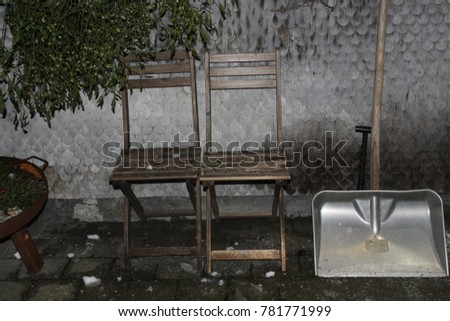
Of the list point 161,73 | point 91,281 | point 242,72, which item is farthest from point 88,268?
point 242,72

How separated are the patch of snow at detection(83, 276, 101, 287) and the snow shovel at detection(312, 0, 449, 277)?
1587 millimetres

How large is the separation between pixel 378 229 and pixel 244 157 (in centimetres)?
113

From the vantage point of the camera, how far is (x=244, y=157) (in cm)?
423

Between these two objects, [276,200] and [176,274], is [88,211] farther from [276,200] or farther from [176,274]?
[276,200]

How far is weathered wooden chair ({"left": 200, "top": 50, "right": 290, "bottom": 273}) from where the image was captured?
399 cm

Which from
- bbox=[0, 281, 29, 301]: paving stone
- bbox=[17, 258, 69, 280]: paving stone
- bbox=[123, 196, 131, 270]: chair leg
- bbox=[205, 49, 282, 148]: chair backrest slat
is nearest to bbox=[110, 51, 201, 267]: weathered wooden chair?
bbox=[123, 196, 131, 270]: chair leg

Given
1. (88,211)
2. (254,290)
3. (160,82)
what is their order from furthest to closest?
(88,211)
(160,82)
(254,290)

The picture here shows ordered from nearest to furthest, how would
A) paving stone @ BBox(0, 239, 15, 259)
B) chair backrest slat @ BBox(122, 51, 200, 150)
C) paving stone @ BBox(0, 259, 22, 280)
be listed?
A: paving stone @ BBox(0, 259, 22, 280)
chair backrest slat @ BBox(122, 51, 200, 150)
paving stone @ BBox(0, 239, 15, 259)

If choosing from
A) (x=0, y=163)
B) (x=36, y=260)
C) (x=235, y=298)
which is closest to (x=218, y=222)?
(x=235, y=298)

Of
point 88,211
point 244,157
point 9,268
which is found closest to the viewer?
point 244,157

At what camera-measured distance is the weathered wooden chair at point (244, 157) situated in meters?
3.99

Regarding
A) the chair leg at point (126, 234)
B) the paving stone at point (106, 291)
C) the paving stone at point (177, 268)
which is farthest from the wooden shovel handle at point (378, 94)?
the paving stone at point (106, 291)

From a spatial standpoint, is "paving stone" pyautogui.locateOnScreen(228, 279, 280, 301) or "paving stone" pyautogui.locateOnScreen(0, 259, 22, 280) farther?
"paving stone" pyautogui.locateOnScreen(0, 259, 22, 280)

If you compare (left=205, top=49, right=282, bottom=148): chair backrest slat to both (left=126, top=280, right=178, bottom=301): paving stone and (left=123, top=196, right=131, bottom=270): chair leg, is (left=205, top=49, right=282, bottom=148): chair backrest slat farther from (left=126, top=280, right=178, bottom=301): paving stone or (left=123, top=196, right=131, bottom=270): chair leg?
(left=126, top=280, right=178, bottom=301): paving stone
